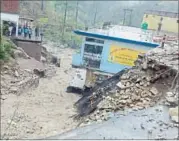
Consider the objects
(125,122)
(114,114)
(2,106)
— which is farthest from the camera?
(2,106)

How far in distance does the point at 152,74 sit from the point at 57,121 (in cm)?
551

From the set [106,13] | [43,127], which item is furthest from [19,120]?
[106,13]

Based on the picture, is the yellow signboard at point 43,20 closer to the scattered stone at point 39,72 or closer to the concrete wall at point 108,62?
the scattered stone at point 39,72

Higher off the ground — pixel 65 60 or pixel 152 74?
pixel 152 74

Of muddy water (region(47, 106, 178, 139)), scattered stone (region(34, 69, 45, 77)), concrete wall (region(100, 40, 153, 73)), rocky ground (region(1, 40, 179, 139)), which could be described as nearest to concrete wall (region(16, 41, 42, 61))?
scattered stone (region(34, 69, 45, 77))

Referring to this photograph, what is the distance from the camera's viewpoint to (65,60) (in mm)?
49375

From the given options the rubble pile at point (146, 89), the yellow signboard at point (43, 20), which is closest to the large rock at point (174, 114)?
the rubble pile at point (146, 89)

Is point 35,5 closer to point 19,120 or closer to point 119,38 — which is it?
point 119,38

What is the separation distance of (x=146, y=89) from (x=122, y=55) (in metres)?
11.2

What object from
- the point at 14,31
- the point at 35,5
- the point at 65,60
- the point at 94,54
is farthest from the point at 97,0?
the point at 94,54

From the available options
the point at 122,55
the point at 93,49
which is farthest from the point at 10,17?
the point at 122,55

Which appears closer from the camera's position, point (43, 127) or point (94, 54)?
point (43, 127)

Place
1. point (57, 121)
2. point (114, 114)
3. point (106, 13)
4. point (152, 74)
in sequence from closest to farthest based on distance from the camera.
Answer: point (114, 114) → point (152, 74) → point (57, 121) → point (106, 13)

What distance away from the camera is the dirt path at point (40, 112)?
18500 millimetres
